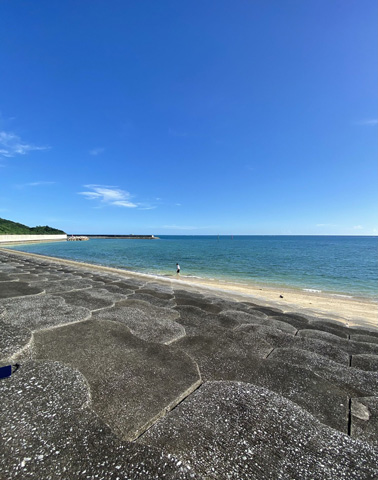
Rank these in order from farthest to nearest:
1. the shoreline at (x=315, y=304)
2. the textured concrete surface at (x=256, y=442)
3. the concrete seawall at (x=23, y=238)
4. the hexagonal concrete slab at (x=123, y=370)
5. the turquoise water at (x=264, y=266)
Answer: the concrete seawall at (x=23, y=238) < the turquoise water at (x=264, y=266) < the shoreline at (x=315, y=304) < the hexagonal concrete slab at (x=123, y=370) < the textured concrete surface at (x=256, y=442)

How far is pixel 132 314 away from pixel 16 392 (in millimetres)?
2738

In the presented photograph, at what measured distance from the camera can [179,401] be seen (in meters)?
2.27

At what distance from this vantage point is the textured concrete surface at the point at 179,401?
160 cm

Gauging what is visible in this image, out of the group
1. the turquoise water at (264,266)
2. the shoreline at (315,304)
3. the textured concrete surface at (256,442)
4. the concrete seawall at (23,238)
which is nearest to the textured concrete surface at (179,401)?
the textured concrete surface at (256,442)

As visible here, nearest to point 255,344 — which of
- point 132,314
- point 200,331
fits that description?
point 200,331

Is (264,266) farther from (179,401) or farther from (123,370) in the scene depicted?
(179,401)

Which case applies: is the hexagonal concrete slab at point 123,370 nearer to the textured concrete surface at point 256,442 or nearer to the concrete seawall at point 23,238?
the textured concrete surface at point 256,442

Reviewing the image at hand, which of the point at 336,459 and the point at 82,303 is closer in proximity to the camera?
the point at 336,459

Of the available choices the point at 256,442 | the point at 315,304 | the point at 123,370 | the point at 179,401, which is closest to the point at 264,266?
the point at 315,304

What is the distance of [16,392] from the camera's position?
2176mm

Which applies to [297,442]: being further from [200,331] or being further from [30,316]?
[30,316]

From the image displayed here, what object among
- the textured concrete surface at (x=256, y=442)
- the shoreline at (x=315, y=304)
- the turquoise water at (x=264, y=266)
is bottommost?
the turquoise water at (x=264, y=266)

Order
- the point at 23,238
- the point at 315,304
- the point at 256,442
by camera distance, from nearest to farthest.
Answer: the point at 256,442, the point at 315,304, the point at 23,238

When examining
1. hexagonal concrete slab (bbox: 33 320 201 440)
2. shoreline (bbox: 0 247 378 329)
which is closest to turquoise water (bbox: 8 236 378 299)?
shoreline (bbox: 0 247 378 329)
